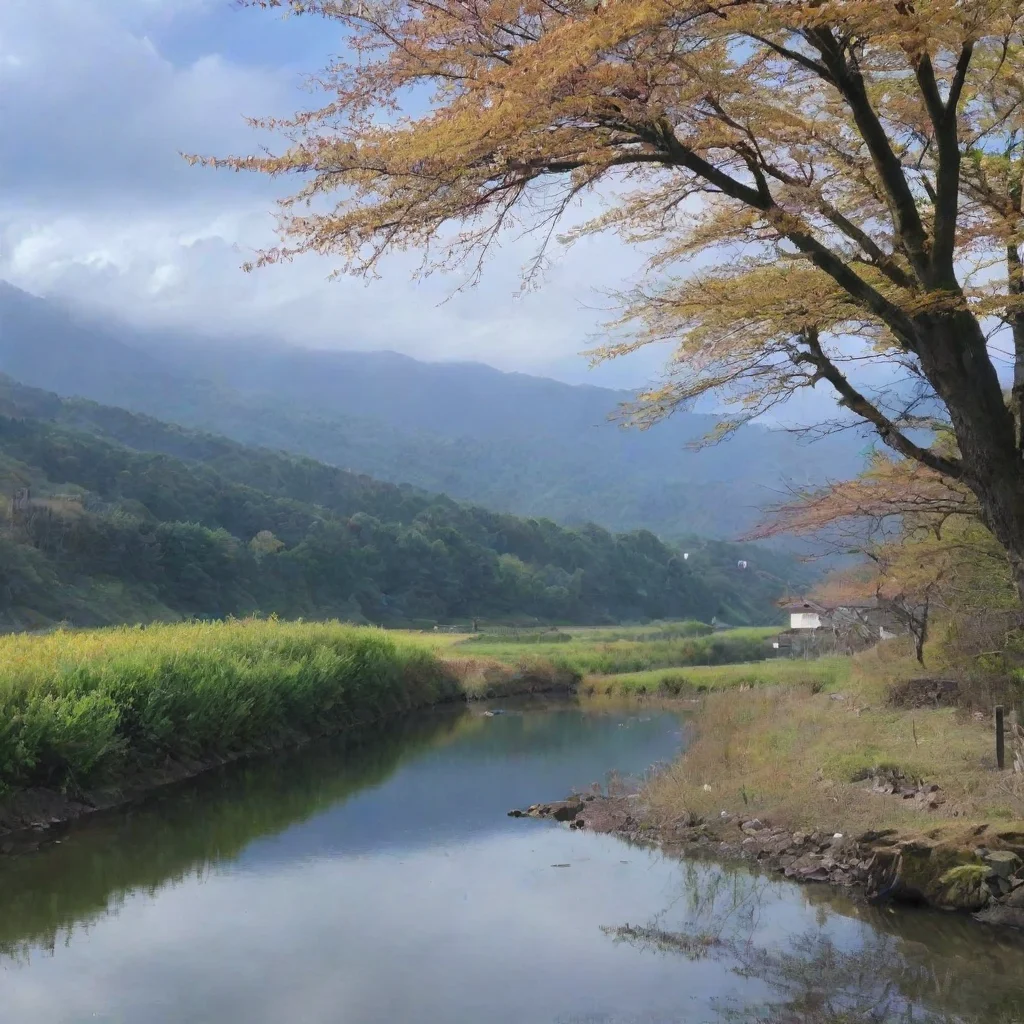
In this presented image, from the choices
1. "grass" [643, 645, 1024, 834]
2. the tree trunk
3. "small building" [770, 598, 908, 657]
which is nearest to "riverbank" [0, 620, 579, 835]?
"grass" [643, 645, 1024, 834]

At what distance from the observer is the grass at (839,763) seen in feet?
40.5

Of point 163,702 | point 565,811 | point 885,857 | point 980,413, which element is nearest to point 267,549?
point 163,702

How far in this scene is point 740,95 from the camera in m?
7.65

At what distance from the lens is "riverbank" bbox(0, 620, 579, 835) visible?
14.1m

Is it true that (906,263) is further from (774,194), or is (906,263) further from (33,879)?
(33,879)

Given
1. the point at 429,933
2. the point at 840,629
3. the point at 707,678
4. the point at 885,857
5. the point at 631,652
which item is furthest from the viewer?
the point at 631,652

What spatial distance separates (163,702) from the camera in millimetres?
17391

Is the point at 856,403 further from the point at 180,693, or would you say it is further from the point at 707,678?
the point at 707,678

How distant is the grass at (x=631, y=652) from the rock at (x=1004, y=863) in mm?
29953

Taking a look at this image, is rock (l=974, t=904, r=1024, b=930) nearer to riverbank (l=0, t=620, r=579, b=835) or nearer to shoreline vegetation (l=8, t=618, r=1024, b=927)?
shoreline vegetation (l=8, t=618, r=1024, b=927)

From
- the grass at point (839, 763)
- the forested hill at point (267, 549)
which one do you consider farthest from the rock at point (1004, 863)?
the forested hill at point (267, 549)

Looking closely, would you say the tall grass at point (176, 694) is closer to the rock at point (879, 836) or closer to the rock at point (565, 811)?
the rock at point (565, 811)

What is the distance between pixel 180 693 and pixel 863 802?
11.4 metres

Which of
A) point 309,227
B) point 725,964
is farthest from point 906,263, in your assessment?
point 725,964
